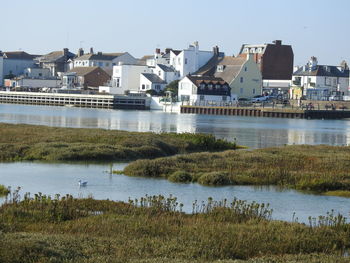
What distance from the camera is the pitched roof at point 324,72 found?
12324 centimetres

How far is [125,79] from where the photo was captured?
430 feet

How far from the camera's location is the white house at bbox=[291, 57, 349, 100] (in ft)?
402

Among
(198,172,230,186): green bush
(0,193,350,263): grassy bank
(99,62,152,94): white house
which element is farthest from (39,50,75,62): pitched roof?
(0,193,350,263): grassy bank

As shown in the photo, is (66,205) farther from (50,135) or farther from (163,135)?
(163,135)

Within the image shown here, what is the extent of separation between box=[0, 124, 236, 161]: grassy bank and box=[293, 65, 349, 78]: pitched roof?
80.7 metres

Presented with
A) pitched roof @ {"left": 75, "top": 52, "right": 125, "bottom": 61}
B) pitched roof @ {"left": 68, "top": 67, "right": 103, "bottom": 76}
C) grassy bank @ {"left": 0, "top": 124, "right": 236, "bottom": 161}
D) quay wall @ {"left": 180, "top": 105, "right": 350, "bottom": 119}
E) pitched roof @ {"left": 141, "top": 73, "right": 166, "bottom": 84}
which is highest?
pitched roof @ {"left": 75, "top": 52, "right": 125, "bottom": 61}

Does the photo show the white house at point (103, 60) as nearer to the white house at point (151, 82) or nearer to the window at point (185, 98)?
the white house at point (151, 82)

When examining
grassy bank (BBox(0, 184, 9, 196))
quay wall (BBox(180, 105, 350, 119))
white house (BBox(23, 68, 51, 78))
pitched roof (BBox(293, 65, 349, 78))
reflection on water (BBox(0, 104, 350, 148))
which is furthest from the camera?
white house (BBox(23, 68, 51, 78))

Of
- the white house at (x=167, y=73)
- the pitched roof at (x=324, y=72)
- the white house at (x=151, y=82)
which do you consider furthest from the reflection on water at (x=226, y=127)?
the white house at (x=167, y=73)

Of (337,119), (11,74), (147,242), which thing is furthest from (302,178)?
(11,74)

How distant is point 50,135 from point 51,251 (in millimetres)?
29236

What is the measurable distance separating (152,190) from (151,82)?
101554 mm

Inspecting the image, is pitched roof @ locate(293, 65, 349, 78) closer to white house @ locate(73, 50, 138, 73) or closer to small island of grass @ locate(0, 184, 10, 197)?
white house @ locate(73, 50, 138, 73)

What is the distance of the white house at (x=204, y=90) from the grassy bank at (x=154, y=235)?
96.1 m
